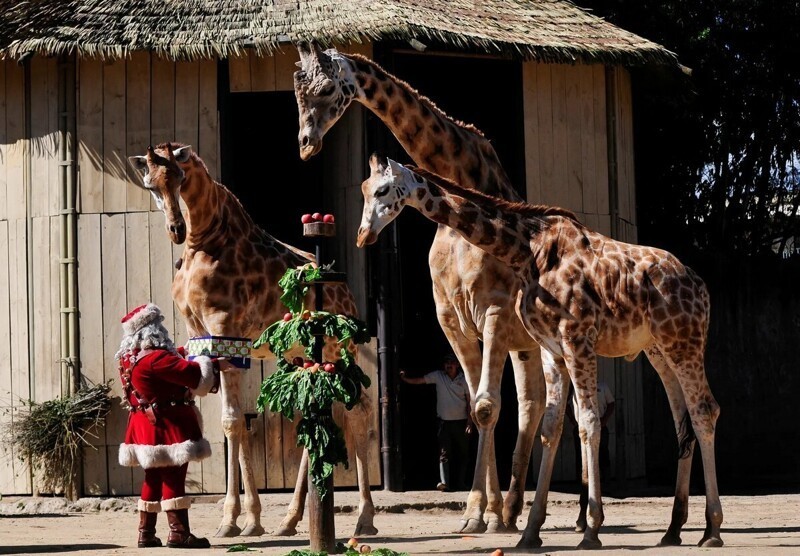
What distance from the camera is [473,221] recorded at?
32.0 ft

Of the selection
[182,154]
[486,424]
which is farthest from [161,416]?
[486,424]

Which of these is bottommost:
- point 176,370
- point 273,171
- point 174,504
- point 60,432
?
point 174,504

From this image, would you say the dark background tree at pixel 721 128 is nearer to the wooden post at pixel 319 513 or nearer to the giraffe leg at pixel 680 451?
the giraffe leg at pixel 680 451

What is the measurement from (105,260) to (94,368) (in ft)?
3.96

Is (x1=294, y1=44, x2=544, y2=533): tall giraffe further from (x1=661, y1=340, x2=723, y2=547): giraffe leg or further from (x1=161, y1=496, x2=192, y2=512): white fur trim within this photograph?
(x1=161, y1=496, x2=192, y2=512): white fur trim

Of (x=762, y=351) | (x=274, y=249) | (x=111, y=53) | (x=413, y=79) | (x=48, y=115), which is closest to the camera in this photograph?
(x=274, y=249)

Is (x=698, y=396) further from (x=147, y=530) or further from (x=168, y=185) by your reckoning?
(x=168, y=185)

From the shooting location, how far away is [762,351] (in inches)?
847

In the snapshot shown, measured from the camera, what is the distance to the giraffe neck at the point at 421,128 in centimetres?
1100

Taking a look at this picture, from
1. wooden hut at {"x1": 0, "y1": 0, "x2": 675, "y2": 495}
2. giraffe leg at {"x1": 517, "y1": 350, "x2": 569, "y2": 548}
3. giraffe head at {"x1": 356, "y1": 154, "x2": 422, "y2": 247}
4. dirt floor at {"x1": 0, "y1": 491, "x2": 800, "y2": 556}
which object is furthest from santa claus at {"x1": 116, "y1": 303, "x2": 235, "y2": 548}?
wooden hut at {"x1": 0, "y1": 0, "x2": 675, "y2": 495}

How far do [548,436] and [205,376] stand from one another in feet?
7.99

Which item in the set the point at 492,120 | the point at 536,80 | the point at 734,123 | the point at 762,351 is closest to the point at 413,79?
the point at 492,120

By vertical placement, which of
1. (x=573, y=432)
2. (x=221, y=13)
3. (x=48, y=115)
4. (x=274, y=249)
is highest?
(x=221, y=13)

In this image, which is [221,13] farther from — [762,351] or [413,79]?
[762,351]
